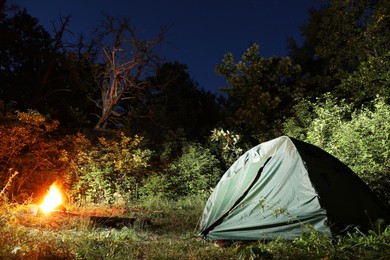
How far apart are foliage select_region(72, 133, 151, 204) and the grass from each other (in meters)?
3.29

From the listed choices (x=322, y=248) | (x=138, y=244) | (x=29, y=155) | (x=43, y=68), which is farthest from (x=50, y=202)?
(x=43, y=68)

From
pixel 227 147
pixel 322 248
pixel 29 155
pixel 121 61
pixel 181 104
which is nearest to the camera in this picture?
pixel 322 248

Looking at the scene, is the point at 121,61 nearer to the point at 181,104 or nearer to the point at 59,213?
the point at 181,104

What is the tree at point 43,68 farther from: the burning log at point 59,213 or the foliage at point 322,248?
the foliage at point 322,248

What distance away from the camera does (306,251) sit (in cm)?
374

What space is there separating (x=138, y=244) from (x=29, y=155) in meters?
5.48

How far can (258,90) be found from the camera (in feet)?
38.9

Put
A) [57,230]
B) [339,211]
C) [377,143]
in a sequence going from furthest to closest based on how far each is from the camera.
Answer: [377,143], [57,230], [339,211]

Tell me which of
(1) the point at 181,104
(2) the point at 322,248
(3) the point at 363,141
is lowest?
(2) the point at 322,248

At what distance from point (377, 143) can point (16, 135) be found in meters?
8.24

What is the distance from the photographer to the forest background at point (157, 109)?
28.3ft

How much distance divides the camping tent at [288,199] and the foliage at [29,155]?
5.37m

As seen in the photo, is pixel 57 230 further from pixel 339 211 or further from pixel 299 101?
pixel 299 101

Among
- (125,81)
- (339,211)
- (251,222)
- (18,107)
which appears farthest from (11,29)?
(339,211)
